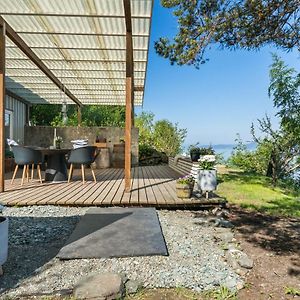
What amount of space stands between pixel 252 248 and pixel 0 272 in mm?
2538

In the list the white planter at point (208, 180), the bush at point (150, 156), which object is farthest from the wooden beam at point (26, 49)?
the bush at point (150, 156)

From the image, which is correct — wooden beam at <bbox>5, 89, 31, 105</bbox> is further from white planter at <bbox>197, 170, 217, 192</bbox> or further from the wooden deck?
white planter at <bbox>197, 170, 217, 192</bbox>

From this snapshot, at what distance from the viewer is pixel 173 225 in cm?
402

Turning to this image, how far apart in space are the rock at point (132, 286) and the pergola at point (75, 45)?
2.90 m

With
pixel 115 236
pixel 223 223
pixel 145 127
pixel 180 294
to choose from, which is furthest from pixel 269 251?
pixel 145 127

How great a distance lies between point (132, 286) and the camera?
2414 millimetres

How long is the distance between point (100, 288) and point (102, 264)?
0.51 meters

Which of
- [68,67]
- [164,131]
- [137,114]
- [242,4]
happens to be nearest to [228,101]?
[137,114]

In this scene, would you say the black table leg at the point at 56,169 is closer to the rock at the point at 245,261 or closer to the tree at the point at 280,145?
the rock at the point at 245,261

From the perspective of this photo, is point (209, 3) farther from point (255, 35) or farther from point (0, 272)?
point (0, 272)

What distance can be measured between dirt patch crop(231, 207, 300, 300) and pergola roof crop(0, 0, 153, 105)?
385 cm

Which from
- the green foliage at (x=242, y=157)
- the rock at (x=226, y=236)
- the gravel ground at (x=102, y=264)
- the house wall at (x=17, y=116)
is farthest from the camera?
the green foliage at (x=242, y=157)

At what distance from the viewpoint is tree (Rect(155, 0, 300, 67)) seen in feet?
16.1

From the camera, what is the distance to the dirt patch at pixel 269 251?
2491 mm
